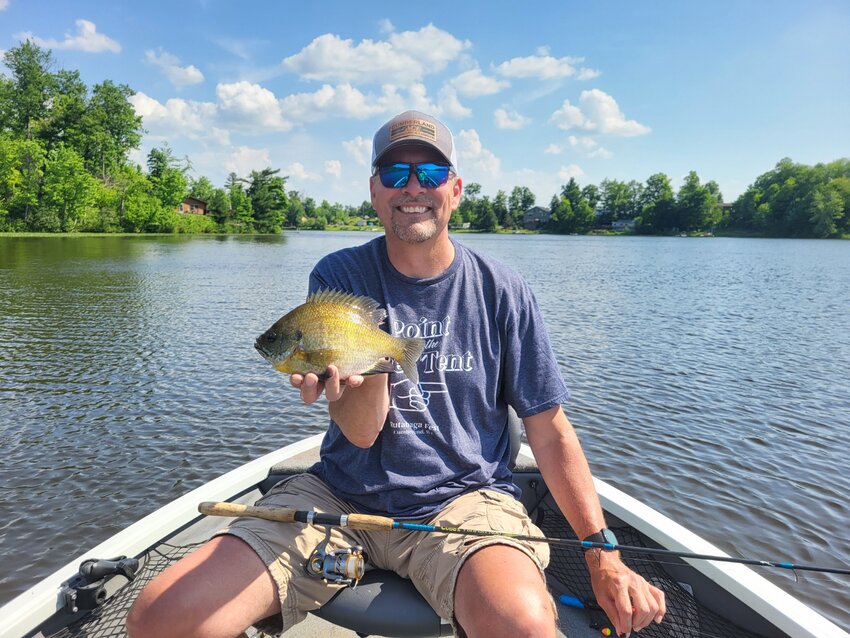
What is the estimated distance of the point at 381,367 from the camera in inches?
99.7

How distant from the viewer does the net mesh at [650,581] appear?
9.28ft

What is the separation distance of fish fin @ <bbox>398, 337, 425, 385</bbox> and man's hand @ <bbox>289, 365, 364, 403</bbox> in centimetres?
26

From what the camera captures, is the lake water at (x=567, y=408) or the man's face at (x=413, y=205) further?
the lake water at (x=567, y=408)

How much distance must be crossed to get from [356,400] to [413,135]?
4.66 ft

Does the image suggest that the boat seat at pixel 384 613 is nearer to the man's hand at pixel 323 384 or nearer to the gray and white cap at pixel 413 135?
the man's hand at pixel 323 384

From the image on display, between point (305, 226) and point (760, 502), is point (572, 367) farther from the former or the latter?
point (305, 226)

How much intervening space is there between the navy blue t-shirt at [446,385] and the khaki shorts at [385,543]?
11cm

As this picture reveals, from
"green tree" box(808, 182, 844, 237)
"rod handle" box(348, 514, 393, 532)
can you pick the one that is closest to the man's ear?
"rod handle" box(348, 514, 393, 532)

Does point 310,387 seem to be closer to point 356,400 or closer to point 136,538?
point 356,400

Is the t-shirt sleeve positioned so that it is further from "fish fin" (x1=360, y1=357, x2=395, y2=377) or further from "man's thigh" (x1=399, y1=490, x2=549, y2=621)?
"fish fin" (x1=360, y1=357, x2=395, y2=377)

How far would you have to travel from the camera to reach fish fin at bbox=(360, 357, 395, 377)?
8.19 ft

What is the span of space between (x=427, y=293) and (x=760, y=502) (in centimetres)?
695

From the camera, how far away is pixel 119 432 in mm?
8891

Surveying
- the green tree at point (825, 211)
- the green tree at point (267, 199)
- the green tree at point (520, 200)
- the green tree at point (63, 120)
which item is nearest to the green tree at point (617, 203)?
the green tree at point (520, 200)
